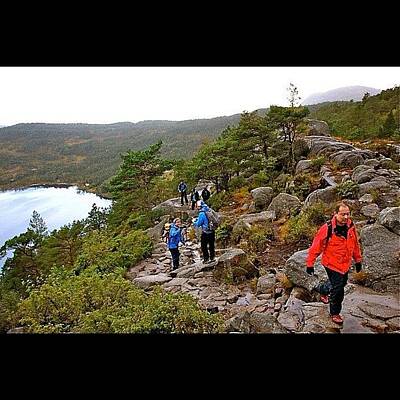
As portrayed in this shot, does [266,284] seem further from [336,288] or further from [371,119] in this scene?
[371,119]

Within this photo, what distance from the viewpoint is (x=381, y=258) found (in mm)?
4402

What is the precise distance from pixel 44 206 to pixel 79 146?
859 inches

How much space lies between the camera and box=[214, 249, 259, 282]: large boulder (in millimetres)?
5902

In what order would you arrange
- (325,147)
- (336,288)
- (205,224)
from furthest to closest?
(325,147)
(205,224)
(336,288)

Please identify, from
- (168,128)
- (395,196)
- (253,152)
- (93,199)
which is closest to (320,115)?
(253,152)

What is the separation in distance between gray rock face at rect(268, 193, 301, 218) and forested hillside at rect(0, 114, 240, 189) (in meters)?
8.29

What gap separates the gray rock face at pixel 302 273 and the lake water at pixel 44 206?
22.5ft

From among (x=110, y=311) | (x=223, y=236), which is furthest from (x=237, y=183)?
(x=110, y=311)

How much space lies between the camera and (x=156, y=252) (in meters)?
8.91

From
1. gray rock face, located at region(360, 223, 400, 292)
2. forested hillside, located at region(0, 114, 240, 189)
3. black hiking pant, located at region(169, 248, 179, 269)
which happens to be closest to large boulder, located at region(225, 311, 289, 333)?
gray rock face, located at region(360, 223, 400, 292)

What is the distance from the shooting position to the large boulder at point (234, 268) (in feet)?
19.4

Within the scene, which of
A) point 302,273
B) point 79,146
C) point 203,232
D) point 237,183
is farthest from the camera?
point 79,146
